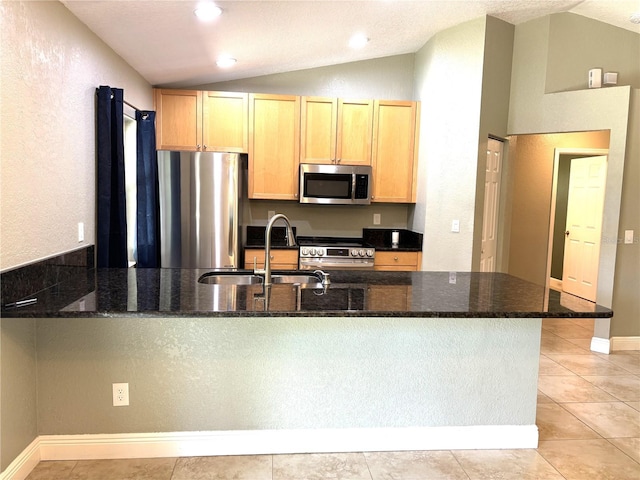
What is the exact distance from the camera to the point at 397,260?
470 cm

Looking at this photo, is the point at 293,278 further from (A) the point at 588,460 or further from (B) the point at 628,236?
(B) the point at 628,236

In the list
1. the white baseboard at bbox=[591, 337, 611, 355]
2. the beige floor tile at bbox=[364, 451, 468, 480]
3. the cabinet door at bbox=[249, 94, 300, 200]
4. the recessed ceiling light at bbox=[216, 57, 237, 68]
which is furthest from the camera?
the cabinet door at bbox=[249, 94, 300, 200]

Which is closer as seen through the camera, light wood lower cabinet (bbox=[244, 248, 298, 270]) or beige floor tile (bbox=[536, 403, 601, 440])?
beige floor tile (bbox=[536, 403, 601, 440])

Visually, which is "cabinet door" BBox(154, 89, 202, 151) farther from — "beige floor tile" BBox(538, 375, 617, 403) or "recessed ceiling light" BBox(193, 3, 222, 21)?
"beige floor tile" BBox(538, 375, 617, 403)

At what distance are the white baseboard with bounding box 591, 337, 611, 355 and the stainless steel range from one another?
2.19 meters

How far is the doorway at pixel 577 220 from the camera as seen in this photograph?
5.98 meters

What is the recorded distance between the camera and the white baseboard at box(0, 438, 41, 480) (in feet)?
6.79

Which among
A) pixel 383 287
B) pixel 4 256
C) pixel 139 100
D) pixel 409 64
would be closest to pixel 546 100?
pixel 409 64

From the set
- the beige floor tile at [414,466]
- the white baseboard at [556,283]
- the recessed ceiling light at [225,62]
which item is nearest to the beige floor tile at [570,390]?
the beige floor tile at [414,466]

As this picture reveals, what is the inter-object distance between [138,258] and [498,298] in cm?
278

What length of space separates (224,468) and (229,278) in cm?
104

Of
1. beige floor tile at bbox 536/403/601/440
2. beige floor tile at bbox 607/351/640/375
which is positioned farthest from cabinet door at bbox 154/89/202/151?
beige floor tile at bbox 607/351/640/375

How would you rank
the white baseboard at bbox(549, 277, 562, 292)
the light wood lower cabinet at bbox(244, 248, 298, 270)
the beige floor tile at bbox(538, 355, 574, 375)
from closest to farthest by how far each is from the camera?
the beige floor tile at bbox(538, 355, 574, 375), the light wood lower cabinet at bbox(244, 248, 298, 270), the white baseboard at bbox(549, 277, 562, 292)

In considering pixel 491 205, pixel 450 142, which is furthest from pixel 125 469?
pixel 491 205
